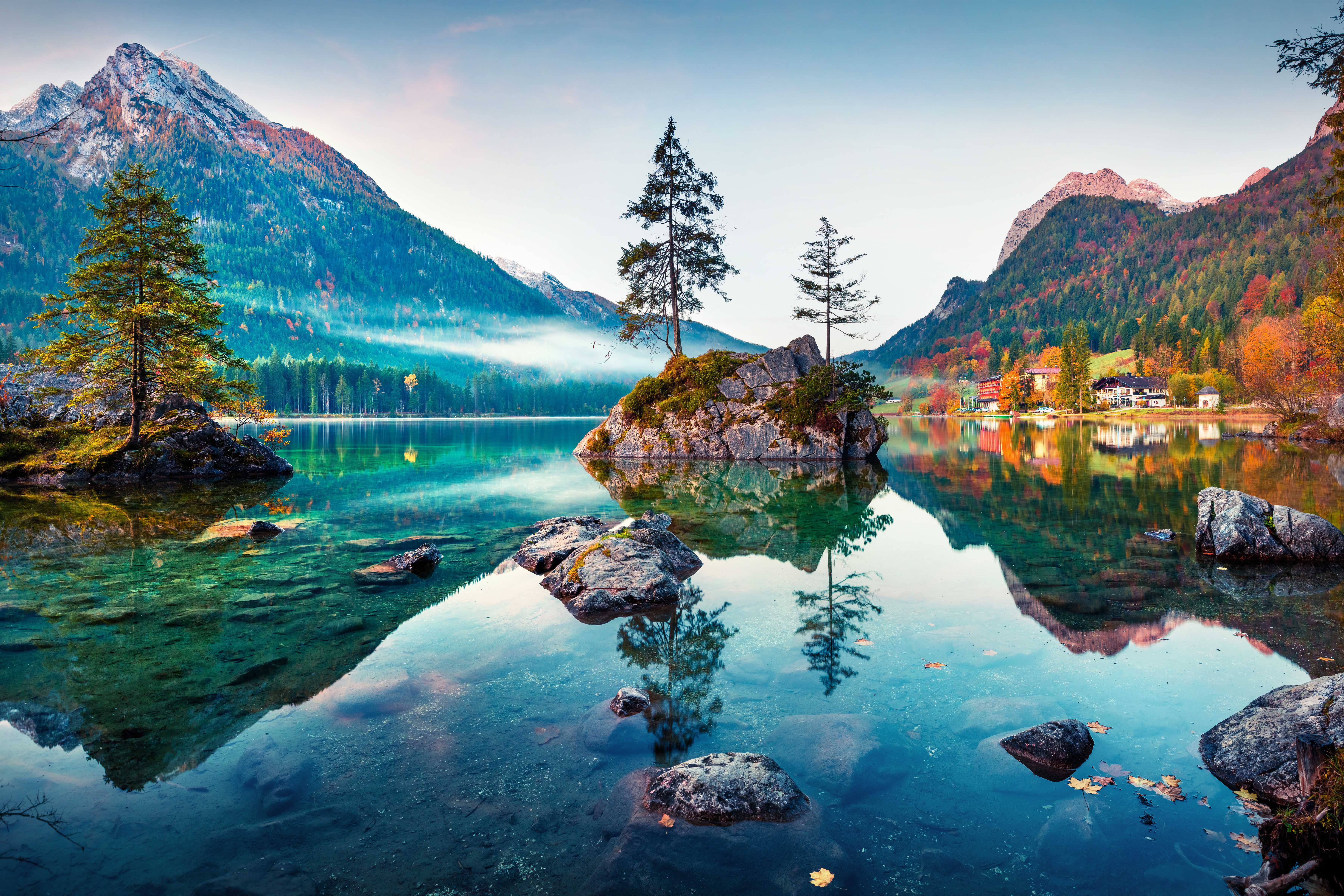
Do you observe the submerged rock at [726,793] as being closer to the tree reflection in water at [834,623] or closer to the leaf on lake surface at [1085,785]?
the tree reflection in water at [834,623]

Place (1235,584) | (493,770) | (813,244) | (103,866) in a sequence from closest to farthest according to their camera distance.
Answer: (103,866)
(493,770)
(1235,584)
(813,244)

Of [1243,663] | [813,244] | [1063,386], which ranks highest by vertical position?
[813,244]

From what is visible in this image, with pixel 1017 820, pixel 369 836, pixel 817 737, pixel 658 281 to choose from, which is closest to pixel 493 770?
pixel 369 836

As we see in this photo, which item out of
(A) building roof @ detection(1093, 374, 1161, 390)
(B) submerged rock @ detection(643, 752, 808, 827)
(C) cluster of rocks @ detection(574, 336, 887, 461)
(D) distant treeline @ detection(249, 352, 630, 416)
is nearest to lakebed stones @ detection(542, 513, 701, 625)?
(B) submerged rock @ detection(643, 752, 808, 827)

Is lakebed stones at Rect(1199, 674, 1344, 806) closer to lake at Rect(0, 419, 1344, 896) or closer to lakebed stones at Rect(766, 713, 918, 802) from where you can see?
lake at Rect(0, 419, 1344, 896)

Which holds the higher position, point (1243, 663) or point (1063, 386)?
point (1063, 386)

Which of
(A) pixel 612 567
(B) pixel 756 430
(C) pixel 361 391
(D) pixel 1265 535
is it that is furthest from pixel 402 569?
(C) pixel 361 391

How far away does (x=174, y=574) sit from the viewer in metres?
11.6

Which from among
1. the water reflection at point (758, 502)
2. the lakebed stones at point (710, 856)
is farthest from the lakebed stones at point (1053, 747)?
the water reflection at point (758, 502)

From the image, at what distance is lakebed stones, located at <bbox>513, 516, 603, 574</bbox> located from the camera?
12695 mm

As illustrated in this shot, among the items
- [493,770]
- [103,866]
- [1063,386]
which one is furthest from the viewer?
[1063,386]

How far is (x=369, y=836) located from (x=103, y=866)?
1714mm

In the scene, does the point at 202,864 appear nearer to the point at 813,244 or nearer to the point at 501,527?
the point at 501,527

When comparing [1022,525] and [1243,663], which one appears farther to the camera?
[1022,525]
